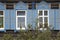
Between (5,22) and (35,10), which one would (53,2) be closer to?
(35,10)

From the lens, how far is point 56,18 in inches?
514

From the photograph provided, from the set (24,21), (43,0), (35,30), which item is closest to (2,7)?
(24,21)

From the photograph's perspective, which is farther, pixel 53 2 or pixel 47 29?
pixel 53 2

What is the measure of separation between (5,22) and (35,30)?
10.2m

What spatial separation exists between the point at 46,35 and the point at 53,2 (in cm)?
1032

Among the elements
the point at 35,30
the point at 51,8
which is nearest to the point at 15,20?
the point at 51,8

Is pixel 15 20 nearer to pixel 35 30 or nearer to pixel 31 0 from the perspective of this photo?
pixel 31 0

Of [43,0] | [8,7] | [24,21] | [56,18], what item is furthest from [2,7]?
[56,18]

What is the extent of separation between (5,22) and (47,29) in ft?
33.8

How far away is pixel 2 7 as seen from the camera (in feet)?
43.5

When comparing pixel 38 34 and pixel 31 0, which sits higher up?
pixel 31 0

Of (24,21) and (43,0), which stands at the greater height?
(43,0)

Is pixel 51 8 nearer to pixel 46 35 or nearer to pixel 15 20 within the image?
pixel 15 20

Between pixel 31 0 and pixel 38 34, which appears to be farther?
pixel 31 0
